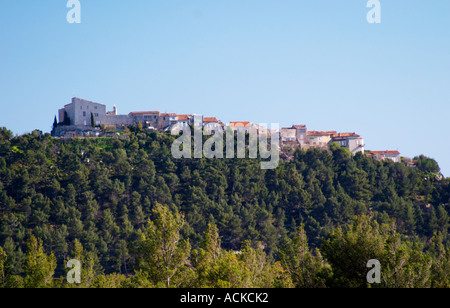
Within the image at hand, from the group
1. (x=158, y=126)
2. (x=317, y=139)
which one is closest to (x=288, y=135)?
(x=317, y=139)

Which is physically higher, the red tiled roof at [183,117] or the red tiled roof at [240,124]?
the red tiled roof at [183,117]

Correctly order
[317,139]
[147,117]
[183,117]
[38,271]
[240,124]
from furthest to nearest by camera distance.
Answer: [317,139] → [240,124] → [183,117] → [147,117] → [38,271]

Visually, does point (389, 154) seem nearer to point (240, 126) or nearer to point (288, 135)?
point (288, 135)

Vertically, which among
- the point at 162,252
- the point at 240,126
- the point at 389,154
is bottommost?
the point at 162,252

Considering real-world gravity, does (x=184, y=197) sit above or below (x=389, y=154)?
below

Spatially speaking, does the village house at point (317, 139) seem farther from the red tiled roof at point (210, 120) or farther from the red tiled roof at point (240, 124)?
the red tiled roof at point (210, 120)

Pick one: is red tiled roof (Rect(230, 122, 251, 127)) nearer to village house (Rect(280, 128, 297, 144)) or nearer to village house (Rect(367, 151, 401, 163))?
village house (Rect(280, 128, 297, 144))

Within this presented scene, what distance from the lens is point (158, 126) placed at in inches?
4090

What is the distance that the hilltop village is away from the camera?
99.2 meters

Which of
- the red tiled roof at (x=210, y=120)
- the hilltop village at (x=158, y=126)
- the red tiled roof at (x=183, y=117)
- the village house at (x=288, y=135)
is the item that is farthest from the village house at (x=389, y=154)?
the red tiled roof at (x=183, y=117)

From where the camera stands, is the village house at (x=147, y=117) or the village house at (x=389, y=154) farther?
the village house at (x=389, y=154)

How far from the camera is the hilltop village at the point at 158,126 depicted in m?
99.2

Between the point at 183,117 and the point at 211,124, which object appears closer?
the point at 211,124
